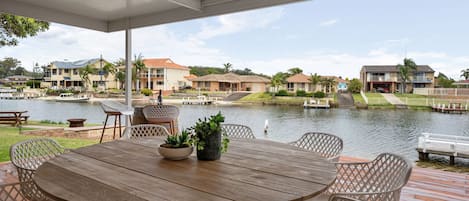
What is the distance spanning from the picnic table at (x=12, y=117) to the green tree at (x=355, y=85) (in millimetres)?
6059

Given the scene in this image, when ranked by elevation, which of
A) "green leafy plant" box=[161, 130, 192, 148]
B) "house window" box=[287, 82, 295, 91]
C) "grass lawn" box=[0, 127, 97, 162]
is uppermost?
"house window" box=[287, 82, 295, 91]

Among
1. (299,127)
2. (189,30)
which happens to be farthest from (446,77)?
(189,30)

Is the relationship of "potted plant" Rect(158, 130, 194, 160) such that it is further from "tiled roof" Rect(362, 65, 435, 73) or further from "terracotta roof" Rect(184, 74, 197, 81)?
"terracotta roof" Rect(184, 74, 197, 81)

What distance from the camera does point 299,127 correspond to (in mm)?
5906

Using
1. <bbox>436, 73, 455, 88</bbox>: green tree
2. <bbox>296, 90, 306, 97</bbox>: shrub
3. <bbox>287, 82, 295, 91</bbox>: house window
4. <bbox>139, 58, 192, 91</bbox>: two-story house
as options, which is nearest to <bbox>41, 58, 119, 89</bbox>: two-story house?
<bbox>139, 58, 192, 91</bbox>: two-story house

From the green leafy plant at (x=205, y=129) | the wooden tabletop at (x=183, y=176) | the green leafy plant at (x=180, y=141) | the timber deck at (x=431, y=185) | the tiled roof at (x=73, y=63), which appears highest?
the tiled roof at (x=73, y=63)

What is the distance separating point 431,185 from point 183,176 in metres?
2.87

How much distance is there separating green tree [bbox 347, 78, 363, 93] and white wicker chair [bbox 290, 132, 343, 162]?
10.8 ft

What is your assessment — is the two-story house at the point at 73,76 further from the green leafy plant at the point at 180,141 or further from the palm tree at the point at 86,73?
the green leafy plant at the point at 180,141

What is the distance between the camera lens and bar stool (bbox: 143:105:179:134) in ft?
14.9

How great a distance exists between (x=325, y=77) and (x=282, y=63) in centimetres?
98

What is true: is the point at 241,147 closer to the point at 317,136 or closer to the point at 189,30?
the point at 317,136

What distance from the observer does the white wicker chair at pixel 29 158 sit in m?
1.58

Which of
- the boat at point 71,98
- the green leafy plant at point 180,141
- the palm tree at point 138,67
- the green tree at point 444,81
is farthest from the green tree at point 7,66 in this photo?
the green tree at point 444,81
